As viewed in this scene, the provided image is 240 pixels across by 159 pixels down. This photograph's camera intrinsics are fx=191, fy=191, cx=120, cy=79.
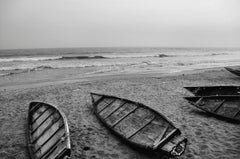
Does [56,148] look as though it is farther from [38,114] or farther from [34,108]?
[34,108]

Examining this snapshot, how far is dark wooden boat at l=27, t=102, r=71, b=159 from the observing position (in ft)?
13.5

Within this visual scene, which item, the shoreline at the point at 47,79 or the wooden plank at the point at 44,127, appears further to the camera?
the shoreline at the point at 47,79

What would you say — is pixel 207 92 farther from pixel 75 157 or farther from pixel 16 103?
→ pixel 16 103

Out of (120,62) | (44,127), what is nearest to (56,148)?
(44,127)

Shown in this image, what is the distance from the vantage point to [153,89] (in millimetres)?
12523

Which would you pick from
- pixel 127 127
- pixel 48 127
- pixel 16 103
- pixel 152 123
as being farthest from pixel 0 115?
pixel 152 123

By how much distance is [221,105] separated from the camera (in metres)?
7.38

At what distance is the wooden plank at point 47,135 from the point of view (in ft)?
16.2

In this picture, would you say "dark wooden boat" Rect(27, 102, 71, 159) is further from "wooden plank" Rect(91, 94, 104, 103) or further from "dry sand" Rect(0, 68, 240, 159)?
"wooden plank" Rect(91, 94, 104, 103)

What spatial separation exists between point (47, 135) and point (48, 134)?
35mm

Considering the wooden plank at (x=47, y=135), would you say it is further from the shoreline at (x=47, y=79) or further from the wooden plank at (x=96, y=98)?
the shoreline at (x=47, y=79)

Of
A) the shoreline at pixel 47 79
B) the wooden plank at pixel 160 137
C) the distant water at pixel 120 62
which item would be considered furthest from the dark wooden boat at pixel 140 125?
the distant water at pixel 120 62

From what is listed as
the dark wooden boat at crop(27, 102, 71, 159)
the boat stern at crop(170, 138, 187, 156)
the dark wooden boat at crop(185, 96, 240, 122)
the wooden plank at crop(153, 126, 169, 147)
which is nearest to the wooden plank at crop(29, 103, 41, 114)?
the dark wooden boat at crop(27, 102, 71, 159)

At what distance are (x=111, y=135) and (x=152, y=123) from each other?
1.46m
